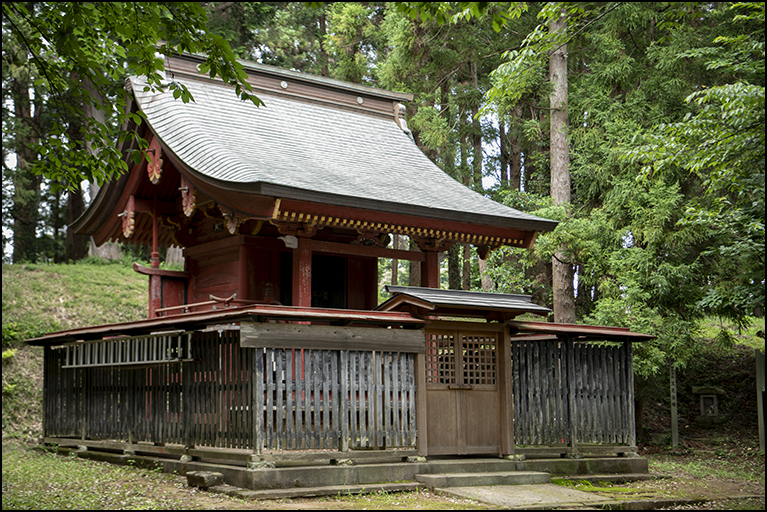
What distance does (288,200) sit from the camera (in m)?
11.1

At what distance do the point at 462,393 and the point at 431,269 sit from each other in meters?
3.93

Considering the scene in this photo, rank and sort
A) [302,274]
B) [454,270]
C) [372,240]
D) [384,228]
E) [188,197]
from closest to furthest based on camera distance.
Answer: [302,274], [384,228], [188,197], [372,240], [454,270]

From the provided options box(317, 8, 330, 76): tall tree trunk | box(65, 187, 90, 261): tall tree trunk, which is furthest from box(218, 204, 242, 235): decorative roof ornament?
box(317, 8, 330, 76): tall tree trunk

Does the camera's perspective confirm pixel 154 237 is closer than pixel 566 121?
Yes

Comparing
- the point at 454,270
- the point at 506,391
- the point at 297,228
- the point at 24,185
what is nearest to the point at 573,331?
the point at 506,391

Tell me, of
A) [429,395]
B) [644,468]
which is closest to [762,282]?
[644,468]

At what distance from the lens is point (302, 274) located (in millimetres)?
11945

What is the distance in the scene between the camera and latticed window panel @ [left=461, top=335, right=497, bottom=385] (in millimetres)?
10875

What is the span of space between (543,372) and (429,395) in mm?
2250

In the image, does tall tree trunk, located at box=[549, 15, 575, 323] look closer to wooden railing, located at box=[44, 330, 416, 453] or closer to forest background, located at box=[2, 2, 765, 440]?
forest background, located at box=[2, 2, 765, 440]

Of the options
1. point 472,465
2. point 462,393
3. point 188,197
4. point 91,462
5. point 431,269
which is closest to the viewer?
point 472,465

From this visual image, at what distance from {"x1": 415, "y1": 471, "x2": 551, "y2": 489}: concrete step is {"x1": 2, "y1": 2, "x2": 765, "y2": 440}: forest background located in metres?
4.66

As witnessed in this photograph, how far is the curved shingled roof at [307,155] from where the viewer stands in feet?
38.8

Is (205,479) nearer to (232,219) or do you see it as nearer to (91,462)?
(91,462)
